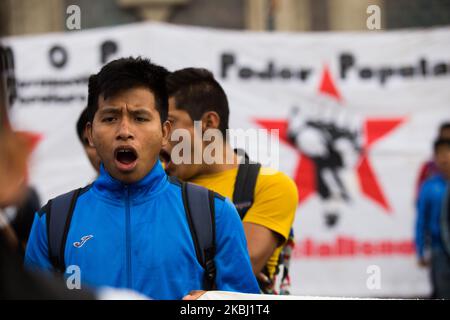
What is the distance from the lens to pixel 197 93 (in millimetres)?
3770

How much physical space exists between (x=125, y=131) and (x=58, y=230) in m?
0.36

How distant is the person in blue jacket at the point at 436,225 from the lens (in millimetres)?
7527

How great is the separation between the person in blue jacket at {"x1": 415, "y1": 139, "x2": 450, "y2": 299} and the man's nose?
201 inches

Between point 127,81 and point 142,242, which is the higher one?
point 127,81

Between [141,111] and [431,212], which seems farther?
[431,212]

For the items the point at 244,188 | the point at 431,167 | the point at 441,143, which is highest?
the point at 441,143

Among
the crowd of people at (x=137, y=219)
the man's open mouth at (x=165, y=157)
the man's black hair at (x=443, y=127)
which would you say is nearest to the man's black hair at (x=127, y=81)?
the crowd of people at (x=137, y=219)

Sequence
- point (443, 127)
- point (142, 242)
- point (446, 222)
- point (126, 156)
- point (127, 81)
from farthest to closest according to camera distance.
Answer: point (443, 127)
point (446, 222)
point (127, 81)
point (126, 156)
point (142, 242)

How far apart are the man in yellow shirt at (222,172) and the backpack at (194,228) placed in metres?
0.70

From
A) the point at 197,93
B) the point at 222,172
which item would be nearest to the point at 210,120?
the point at 197,93

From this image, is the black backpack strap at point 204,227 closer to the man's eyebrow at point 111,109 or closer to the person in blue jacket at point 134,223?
the person in blue jacket at point 134,223

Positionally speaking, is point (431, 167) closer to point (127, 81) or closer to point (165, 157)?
point (165, 157)

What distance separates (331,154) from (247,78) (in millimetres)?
1022
